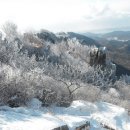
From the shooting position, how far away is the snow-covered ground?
1034 cm

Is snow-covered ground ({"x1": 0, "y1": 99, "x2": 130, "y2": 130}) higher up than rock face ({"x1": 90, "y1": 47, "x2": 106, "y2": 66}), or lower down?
higher up

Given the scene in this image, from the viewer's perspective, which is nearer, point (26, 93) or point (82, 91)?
point (26, 93)

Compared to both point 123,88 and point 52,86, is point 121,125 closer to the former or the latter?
point 52,86

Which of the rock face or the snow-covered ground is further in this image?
the rock face

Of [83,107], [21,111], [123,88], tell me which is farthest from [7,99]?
[123,88]

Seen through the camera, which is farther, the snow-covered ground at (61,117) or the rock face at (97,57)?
the rock face at (97,57)

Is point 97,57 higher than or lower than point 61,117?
lower

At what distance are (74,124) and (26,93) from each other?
3.87 metres

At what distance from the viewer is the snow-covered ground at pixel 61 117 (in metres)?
10.3

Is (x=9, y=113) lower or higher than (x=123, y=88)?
higher

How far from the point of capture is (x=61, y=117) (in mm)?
12430

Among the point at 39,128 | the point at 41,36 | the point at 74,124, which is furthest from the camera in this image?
the point at 41,36

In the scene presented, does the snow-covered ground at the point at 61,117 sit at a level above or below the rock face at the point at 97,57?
above

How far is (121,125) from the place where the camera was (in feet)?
45.0
